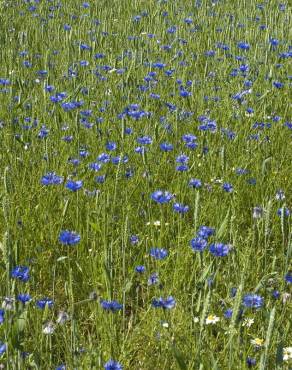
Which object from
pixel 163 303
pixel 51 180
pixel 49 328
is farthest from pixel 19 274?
pixel 51 180

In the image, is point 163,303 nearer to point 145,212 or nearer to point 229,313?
point 229,313

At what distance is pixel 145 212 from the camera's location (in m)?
2.36

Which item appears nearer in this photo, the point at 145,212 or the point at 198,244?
the point at 198,244

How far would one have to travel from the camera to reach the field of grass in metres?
1.65

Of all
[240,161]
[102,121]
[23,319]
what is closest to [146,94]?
[102,121]

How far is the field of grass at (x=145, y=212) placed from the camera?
165 centimetres

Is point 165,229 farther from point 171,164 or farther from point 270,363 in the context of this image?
point 270,363

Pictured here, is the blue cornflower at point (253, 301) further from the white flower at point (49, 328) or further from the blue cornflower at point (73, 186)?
the blue cornflower at point (73, 186)

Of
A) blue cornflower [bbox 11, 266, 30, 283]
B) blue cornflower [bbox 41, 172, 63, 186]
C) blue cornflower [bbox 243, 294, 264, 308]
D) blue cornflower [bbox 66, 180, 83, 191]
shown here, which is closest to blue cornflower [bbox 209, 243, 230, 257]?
blue cornflower [bbox 243, 294, 264, 308]

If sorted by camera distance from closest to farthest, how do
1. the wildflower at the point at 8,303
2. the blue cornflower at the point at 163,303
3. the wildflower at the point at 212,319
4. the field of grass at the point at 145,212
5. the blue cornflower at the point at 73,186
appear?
the wildflower at the point at 8,303 → the blue cornflower at the point at 163,303 → the field of grass at the point at 145,212 → the wildflower at the point at 212,319 → the blue cornflower at the point at 73,186

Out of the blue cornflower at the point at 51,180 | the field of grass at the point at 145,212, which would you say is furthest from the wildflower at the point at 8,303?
the blue cornflower at the point at 51,180

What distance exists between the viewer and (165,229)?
2.44m

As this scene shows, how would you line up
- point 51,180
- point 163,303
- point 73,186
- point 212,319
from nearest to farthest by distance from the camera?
point 163,303, point 212,319, point 73,186, point 51,180

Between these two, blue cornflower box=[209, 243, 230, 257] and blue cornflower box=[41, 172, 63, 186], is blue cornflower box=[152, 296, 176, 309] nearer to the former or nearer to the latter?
blue cornflower box=[209, 243, 230, 257]
